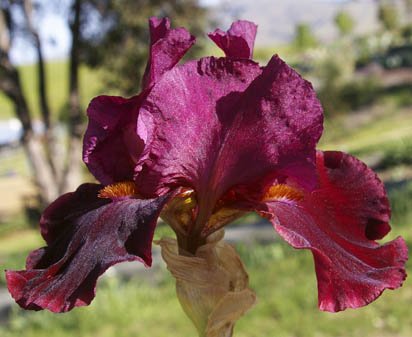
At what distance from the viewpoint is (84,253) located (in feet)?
2.05

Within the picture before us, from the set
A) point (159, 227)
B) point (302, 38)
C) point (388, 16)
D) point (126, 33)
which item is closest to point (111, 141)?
point (159, 227)

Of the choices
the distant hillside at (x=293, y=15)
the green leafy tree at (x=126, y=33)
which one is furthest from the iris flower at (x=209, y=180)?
the distant hillside at (x=293, y=15)

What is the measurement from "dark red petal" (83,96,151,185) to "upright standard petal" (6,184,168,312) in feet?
0.15

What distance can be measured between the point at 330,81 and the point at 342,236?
1538 centimetres

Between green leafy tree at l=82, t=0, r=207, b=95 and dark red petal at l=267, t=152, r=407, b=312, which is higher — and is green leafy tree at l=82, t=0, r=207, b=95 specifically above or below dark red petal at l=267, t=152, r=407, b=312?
below

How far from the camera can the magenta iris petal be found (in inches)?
25.9

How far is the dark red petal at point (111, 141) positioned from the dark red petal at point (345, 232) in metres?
0.18

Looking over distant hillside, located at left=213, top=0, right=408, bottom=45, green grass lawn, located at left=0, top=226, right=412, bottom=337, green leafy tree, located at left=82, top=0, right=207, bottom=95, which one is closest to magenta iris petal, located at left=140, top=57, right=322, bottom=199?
green grass lawn, located at left=0, top=226, right=412, bottom=337

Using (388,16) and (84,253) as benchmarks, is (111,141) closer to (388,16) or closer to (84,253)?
(84,253)

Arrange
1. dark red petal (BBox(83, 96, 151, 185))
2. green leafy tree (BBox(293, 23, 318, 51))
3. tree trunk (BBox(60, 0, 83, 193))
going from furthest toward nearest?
green leafy tree (BBox(293, 23, 318, 51)) → tree trunk (BBox(60, 0, 83, 193)) → dark red petal (BBox(83, 96, 151, 185))

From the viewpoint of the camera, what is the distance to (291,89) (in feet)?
2.18

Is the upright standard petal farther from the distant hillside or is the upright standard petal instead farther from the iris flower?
the distant hillside

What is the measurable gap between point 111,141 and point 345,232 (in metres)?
0.30

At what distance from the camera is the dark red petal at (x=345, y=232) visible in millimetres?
650
